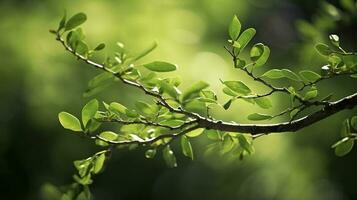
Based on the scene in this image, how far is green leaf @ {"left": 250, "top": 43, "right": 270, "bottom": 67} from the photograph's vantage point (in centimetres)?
52

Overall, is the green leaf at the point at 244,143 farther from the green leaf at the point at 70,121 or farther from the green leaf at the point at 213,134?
the green leaf at the point at 70,121

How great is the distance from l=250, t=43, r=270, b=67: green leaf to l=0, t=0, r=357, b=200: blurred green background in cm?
104

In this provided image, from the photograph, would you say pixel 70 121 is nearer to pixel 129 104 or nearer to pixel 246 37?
pixel 246 37

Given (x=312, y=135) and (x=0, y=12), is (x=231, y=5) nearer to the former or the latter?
(x=312, y=135)

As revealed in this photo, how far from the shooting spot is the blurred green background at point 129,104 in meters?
1.63

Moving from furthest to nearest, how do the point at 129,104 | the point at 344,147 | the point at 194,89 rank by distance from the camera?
the point at 129,104 → the point at 344,147 → the point at 194,89

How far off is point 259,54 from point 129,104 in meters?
1.08

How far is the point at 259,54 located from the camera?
1.73 ft

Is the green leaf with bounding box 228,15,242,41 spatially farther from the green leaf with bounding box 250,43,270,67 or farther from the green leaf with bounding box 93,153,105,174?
the green leaf with bounding box 93,153,105,174

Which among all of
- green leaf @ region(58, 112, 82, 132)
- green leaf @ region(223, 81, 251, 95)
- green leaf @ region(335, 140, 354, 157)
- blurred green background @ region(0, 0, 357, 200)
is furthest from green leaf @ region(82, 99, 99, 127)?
blurred green background @ region(0, 0, 357, 200)

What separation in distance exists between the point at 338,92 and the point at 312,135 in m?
0.15

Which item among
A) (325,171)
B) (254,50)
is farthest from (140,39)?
(254,50)

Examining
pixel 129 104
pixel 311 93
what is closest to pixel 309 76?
pixel 311 93

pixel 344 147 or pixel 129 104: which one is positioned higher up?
pixel 344 147
